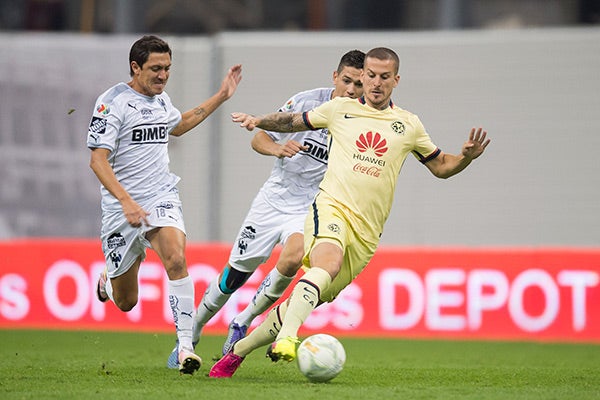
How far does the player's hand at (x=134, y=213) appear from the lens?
7.65 m

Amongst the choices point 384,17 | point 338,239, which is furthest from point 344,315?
point 338,239

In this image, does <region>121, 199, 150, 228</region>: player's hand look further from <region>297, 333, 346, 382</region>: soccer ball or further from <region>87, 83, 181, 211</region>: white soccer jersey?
<region>297, 333, 346, 382</region>: soccer ball

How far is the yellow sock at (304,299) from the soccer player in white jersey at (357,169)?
0.64 feet

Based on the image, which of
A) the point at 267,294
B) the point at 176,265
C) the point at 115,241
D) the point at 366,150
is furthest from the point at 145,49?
A: the point at 267,294

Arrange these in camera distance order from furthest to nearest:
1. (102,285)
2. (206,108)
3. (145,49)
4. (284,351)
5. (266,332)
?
(102,285) < (206,108) < (145,49) < (266,332) < (284,351)

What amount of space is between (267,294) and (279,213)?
Answer: 819 millimetres

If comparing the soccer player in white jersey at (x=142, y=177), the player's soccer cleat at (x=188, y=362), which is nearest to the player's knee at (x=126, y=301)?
the soccer player in white jersey at (x=142, y=177)

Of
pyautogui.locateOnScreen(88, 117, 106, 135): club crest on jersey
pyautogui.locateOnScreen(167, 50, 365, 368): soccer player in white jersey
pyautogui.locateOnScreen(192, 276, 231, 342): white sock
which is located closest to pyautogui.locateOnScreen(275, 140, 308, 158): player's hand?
pyautogui.locateOnScreen(167, 50, 365, 368): soccer player in white jersey

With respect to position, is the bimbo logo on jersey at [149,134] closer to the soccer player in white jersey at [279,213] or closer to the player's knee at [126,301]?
the soccer player in white jersey at [279,213]

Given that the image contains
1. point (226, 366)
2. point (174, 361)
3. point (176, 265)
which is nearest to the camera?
point (226, 366)

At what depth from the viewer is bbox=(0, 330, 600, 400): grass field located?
23.3 feet

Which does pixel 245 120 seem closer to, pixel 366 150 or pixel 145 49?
pixel 366 150

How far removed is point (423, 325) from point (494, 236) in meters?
1.98

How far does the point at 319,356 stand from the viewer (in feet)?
23.2
